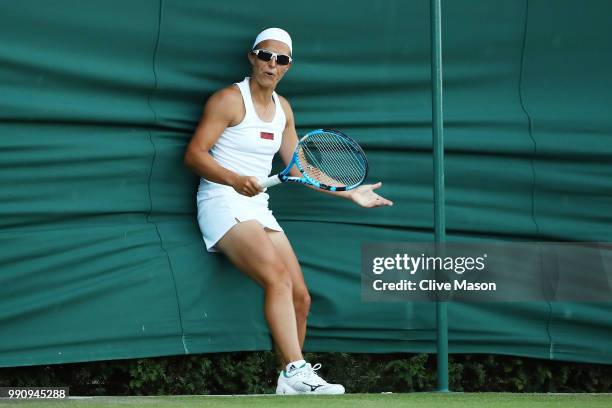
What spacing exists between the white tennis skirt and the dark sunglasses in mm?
610

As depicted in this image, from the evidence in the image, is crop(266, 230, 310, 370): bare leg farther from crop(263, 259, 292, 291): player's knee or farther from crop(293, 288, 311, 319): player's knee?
crop(263, 259, 292, 291): player's knee

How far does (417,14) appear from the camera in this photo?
6184 millimetres

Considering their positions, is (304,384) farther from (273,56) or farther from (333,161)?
(273,56)

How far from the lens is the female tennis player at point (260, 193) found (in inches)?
217

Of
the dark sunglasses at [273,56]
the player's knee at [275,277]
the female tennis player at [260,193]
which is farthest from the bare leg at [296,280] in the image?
the dark sunglasses at [273,56]

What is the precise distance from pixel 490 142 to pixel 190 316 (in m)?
1.71

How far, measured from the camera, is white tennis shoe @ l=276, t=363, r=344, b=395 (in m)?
5.34

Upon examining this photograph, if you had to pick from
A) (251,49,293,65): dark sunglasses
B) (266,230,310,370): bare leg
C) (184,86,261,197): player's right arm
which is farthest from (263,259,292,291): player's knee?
(251,49,293,65): dark sunglasses

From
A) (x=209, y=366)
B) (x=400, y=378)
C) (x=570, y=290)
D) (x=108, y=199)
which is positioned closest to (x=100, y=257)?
(x=108, y=199)

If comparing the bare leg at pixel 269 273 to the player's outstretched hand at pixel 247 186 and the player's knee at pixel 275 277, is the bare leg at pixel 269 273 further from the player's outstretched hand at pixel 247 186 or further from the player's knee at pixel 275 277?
the player's outstretched hand at pixel 247 186

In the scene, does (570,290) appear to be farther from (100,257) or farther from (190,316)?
(100,257)

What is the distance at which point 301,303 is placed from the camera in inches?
227

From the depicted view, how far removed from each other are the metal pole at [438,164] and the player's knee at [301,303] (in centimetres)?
60

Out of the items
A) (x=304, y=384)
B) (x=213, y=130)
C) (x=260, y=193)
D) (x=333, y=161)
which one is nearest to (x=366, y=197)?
(x=333, y=161)
